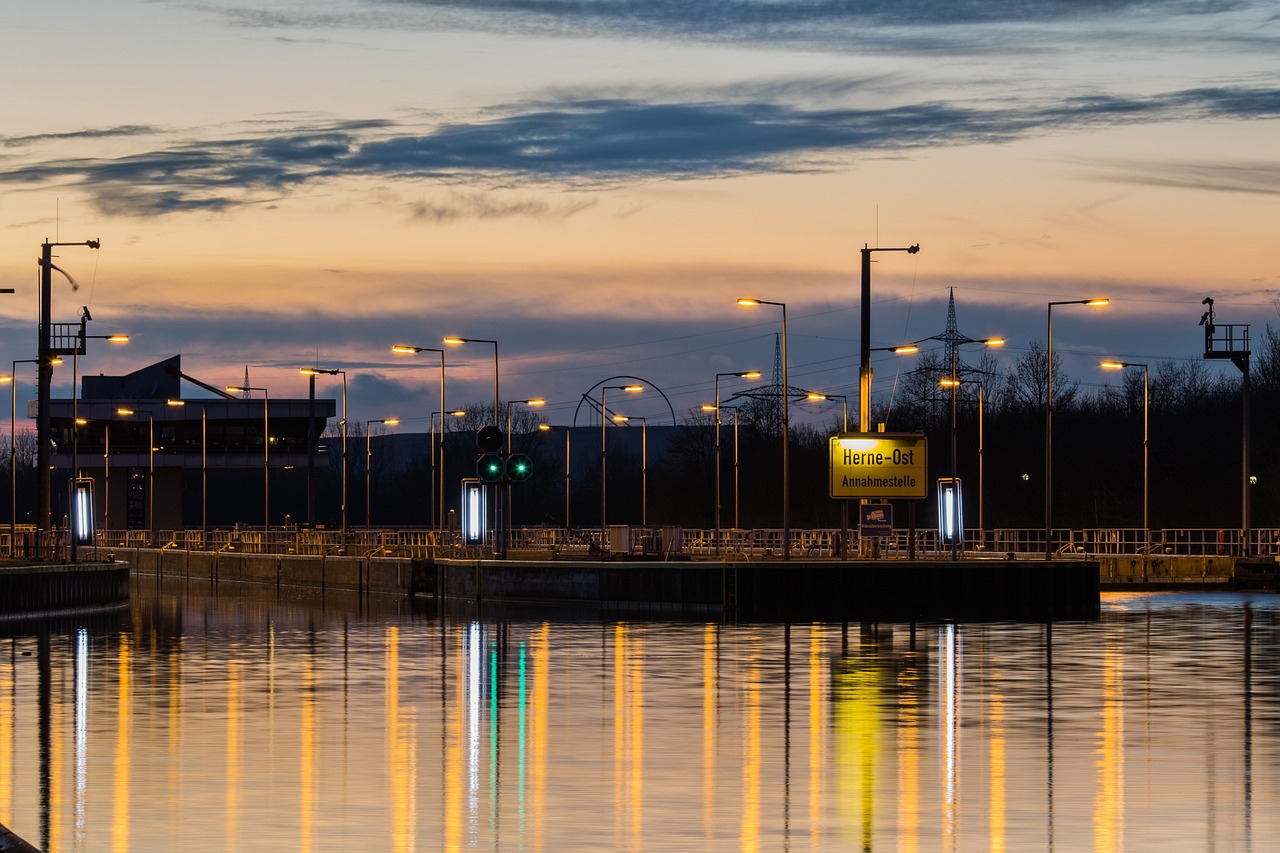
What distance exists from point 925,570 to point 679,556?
926 inches

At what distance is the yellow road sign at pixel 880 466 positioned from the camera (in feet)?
166

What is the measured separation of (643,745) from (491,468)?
3636 cm

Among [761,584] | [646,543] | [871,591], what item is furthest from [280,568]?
[871,591]

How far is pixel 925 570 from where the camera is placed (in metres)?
46.8

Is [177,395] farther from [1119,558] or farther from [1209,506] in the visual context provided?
[1119,558]

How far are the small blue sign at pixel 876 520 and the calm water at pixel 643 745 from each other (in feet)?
40.9

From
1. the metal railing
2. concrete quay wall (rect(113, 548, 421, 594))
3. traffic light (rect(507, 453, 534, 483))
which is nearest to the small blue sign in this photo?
the metal railing

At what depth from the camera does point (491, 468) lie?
5525cm

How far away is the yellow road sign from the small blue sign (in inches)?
46.1

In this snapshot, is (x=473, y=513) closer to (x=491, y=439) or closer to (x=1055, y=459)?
(x=491, y=439)

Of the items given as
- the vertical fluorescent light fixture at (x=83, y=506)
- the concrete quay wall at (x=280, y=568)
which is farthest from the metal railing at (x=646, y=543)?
the concrete quay wall at (x=280, y=568)

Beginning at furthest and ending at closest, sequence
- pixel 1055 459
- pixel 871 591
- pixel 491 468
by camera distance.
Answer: pixel 1055 459 < pixel 491 468 < pixel 871 591

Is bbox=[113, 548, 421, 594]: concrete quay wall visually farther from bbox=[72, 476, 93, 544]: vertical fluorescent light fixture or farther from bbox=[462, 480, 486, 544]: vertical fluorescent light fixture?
bbox=[72, 476, 93, 544]: vertical fluorescent light fixture

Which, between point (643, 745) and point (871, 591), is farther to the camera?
point (871, 591)
